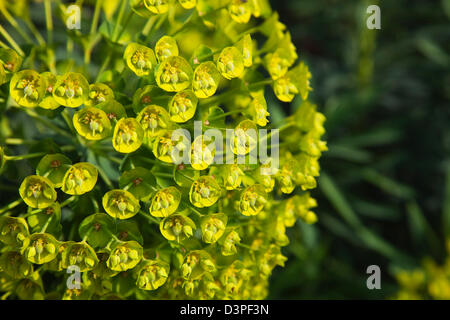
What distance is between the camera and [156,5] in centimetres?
134

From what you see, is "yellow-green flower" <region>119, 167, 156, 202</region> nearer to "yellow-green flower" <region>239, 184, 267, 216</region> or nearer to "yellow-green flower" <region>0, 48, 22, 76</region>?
"yellow-green flower" <region>239, 184, 267, 216</region>

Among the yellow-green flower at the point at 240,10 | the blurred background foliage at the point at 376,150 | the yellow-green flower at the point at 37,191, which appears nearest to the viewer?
the yellow-green flower at the point at 37,191

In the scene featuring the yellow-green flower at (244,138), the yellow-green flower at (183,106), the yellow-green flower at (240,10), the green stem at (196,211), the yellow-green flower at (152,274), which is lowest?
the yellow-green flower at (152,274)

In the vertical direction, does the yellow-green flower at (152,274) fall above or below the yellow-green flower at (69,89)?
below

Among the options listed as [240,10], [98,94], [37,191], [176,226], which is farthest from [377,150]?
[37,191]

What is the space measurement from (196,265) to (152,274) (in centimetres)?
13

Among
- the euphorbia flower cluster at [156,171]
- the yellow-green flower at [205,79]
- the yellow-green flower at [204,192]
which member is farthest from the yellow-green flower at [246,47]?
the yellow-green flower at [204,192]

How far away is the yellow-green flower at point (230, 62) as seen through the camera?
131cm

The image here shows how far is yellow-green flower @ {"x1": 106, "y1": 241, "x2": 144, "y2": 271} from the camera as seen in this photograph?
126cm

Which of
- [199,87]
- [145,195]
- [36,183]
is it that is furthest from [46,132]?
[199,87]

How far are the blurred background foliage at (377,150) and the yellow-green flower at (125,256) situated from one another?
1.29 m

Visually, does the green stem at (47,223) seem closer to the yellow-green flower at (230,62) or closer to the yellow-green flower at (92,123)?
the yellow-green flower at (92,123)

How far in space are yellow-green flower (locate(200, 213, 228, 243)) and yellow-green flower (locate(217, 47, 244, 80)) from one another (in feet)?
1.28

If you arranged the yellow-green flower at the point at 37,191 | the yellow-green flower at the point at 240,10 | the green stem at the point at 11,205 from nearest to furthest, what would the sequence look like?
1. the yellow-green flower at the point at 37,191
2. the green stem at the point at 11,205
3. the yellow-green flower at the point at 240,10
